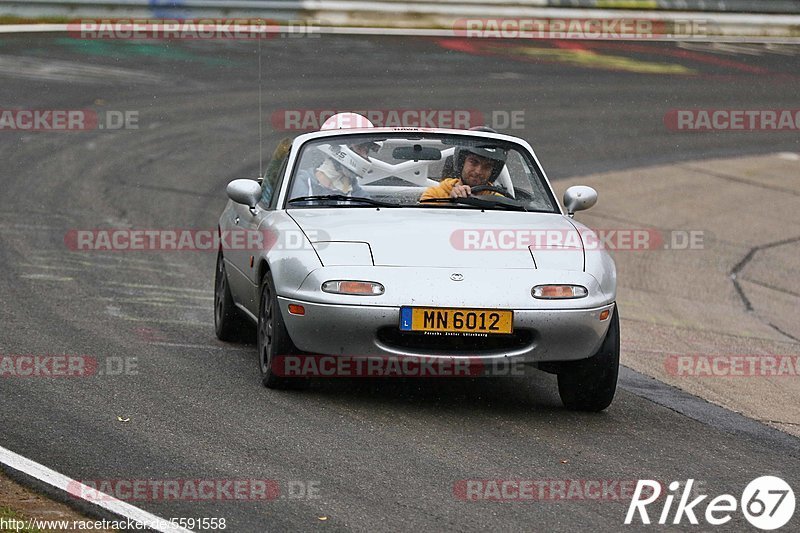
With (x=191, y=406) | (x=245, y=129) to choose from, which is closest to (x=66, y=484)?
(x=191, y=406)

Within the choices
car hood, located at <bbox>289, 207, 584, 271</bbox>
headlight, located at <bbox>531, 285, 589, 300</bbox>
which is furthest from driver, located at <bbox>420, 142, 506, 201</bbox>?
headlight, located at <bbox>531, 285, 589, 300</bbox>

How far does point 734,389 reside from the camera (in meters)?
8.52

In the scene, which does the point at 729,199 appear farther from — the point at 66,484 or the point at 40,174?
the point at 66,484

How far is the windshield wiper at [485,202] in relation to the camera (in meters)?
8.20

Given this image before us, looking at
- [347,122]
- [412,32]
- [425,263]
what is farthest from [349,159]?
[412,32]

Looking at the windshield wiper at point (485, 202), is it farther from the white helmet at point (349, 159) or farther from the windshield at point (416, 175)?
the white helmet at point (349, 159)

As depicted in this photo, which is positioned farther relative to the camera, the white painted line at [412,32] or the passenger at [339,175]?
the white painted line at [412,32]

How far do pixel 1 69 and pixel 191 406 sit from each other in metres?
15.5

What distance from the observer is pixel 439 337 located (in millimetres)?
7105

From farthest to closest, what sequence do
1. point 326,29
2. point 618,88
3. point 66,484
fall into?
point 326,29
point 618,88
point 66,484

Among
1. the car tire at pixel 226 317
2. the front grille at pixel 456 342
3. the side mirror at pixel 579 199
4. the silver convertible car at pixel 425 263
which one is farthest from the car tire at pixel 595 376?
the car tire at pixel 226 317

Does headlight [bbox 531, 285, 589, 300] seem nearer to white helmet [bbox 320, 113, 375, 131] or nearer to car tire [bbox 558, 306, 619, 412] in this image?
car tire [bbox 558, 306, 619, 412]

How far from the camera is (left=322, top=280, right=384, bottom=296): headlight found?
705 cm

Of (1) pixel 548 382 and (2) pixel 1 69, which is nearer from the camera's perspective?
(1) pixel 548 382
